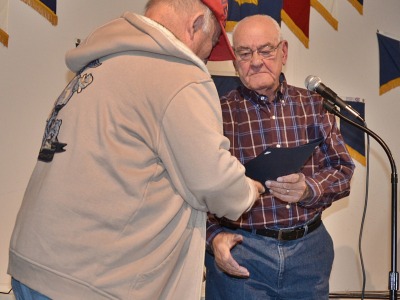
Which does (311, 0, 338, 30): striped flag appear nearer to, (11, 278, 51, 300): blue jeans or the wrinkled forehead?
the wrinkled forehead

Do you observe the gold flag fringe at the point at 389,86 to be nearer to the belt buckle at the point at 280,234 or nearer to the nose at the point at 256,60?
the nose at the point at 256,60

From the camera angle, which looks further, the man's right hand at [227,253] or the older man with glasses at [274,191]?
the older man with glasses at [274,191]

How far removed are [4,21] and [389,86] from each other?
109 inches

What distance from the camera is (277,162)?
194 centimetres

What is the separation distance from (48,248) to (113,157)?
0.28 m

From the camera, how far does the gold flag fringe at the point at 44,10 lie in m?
3.61

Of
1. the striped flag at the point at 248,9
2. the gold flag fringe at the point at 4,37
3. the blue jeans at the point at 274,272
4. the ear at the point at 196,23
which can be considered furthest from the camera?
the striped flag at the point at 248,9

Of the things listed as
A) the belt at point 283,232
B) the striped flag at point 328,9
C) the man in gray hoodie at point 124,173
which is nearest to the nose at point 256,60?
the belt at point 283,232

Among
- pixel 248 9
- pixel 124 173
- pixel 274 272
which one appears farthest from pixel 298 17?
pixel 124 173

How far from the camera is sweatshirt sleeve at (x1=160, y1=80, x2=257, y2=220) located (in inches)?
58.6

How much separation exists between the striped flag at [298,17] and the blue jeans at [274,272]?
2159 mm

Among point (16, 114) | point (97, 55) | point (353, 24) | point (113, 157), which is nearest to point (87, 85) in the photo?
point (97, 55)

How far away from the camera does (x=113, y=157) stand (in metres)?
1.48

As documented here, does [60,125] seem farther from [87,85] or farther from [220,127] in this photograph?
[220,127]
